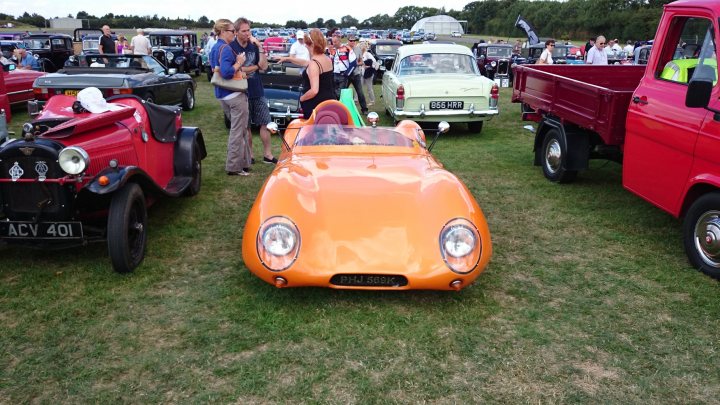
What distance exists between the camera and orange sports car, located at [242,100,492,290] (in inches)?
145

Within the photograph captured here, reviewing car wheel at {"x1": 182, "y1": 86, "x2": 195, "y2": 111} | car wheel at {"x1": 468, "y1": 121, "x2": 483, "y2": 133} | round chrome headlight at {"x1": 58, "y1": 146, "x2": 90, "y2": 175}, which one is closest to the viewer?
round chrome headlight at {"x1": 58, "y1": 146, "x2": 90, "y2": 175}

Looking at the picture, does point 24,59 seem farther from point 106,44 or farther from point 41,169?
point 41,169

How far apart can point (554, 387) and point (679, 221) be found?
12.0 ft

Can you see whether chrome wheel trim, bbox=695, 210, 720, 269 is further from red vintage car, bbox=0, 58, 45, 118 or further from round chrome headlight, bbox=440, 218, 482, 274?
red vintage car, bbox=0, 58, 45, 118

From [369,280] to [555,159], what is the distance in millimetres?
4527

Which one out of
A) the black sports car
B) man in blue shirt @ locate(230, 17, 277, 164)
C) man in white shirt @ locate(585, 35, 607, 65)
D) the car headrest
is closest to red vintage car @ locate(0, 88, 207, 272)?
the car headrest

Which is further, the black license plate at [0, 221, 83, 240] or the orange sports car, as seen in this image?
the black license plate at [0, 221, 83, 240]

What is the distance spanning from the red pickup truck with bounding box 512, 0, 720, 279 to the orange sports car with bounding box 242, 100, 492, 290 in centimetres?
194

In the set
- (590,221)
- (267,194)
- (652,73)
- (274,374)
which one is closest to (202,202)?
(267,194)

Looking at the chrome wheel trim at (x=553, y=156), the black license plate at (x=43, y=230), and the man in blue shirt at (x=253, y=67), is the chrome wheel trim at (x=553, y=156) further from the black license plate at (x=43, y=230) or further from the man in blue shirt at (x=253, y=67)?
the black license plate at (x=43, y=230)

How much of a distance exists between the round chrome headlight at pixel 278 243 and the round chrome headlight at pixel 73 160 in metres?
1.56

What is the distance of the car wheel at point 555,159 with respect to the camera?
6996mm

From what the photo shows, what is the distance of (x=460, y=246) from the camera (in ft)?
12.4

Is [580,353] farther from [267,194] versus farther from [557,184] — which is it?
[557,184]
